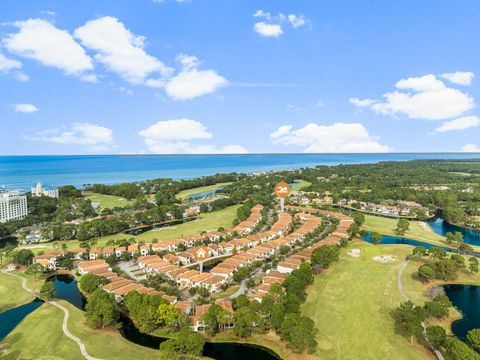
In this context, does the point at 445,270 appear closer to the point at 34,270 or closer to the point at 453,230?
the point at 453,230

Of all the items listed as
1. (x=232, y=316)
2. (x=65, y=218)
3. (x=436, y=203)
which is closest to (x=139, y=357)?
(x=232, y=316)

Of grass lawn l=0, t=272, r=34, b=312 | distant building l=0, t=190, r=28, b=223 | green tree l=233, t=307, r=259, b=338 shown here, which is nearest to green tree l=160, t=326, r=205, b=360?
green tree l=233, t=307, r=259, b=338

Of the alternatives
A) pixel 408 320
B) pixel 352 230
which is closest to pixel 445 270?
pixel 408 320

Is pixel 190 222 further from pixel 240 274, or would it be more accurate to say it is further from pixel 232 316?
pixel 232 316

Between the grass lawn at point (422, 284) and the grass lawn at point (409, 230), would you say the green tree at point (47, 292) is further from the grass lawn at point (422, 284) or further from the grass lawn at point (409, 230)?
the grass lawn at point (409, 230)

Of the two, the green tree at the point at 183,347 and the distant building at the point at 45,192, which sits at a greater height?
the distant building at the point at 45,192

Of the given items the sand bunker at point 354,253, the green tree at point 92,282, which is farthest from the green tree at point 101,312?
the sand bunker at point 354,253
